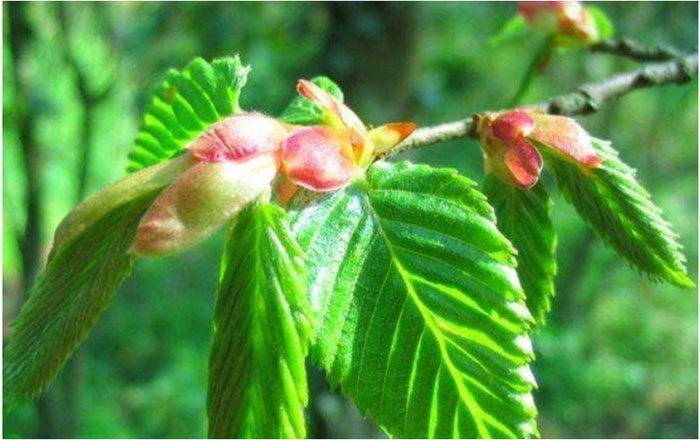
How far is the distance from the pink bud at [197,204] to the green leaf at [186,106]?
190 millimetres

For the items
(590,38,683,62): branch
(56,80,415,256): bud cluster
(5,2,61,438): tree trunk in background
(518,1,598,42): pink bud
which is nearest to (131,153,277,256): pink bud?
(56,80,415,256): bud cluster

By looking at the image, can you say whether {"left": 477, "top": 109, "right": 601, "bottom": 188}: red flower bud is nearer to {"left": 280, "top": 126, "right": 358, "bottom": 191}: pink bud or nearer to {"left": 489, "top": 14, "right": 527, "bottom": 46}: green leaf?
{"left": 280, "top": 126, "right": 358, "bottom": 191}: pink bud

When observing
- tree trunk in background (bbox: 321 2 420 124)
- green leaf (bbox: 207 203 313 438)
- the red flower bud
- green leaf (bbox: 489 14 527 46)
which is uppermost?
tree trunk in background (bbox: 321 2 420 124)

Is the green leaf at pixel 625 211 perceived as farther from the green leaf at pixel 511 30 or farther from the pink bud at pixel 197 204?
the green leaf at pixel 511 30

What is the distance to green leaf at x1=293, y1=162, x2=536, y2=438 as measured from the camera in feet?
1.68

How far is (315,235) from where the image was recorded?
532 mm

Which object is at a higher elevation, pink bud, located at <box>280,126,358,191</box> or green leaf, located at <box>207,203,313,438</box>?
pink bud, located at <box>280,126,358,191</box>

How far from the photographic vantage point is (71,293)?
51 cm

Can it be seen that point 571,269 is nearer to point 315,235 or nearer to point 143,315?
point 143,315

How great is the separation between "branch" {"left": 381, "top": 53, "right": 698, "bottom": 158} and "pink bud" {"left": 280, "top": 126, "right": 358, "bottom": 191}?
1.7 inches

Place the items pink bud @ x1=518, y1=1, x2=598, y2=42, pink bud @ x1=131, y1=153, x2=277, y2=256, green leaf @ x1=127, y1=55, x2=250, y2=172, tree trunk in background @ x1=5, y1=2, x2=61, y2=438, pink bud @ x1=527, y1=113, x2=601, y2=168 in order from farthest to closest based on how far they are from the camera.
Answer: tree trunk in background @ x1=5, y1=2, x2=61, y2=438, pink bud @ x1=518, y1=1, x2=598, y2=42, green leaf @ x1=127, y1=55, x2=250, y2=172, pink bud @ x1=527, y1=113, x2=601, y2=168, pink bud @ x1=131, y1=153, x2=277, y2=256

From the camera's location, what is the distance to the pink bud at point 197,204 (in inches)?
17.6

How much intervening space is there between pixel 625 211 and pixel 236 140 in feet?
0.81

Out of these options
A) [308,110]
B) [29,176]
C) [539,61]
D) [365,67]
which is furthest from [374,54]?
[308,110]
